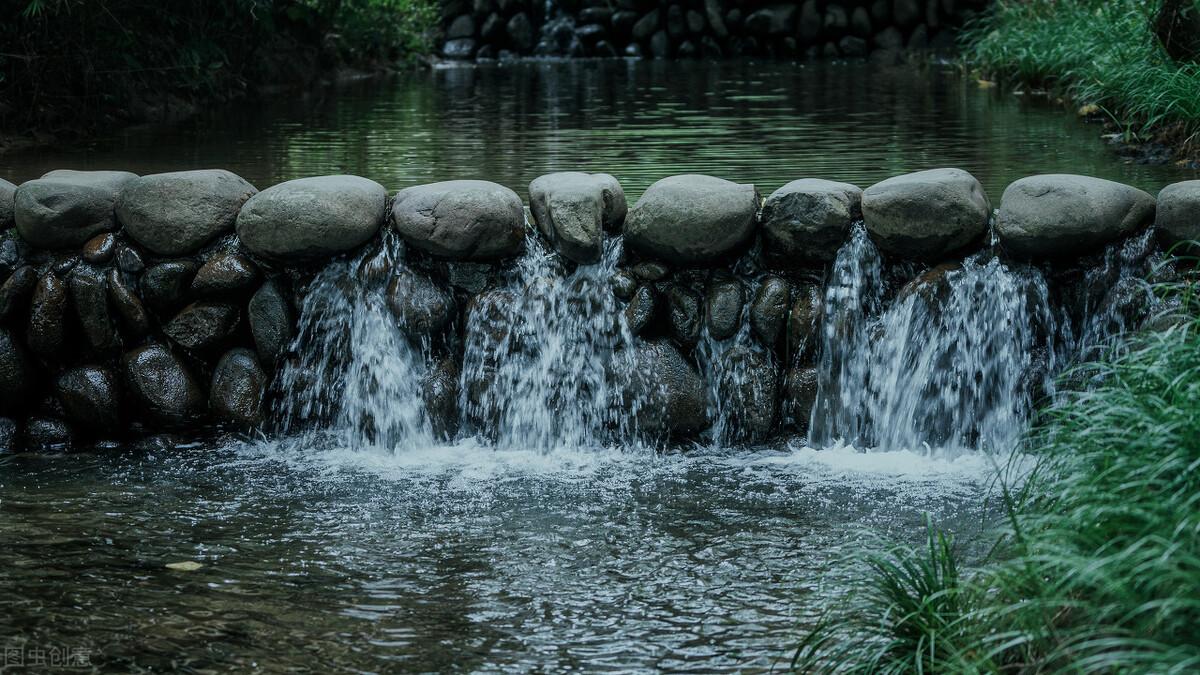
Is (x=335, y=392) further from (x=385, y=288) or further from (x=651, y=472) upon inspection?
(x=651, y=472)

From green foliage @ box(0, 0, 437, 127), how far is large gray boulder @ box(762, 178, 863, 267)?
5.64 metres

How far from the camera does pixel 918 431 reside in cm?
499

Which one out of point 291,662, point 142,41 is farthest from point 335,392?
point 142,41

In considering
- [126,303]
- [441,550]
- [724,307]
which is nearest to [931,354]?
[724,307]

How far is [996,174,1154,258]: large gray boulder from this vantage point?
188 inches

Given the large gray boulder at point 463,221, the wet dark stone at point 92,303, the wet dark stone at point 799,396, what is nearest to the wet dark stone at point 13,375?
the wet dark stone at point 92,303

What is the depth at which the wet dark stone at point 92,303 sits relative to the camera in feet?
17.4

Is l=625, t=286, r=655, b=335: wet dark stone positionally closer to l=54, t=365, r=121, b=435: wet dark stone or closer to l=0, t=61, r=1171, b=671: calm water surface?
l=0, t=61, r=1171, b=671: calm water surface

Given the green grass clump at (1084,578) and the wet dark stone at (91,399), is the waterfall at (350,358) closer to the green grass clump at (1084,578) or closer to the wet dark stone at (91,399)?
the wet dark stone at (91,399)

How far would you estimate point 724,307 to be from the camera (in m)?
5.11

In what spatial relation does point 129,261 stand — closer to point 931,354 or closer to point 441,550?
point 441,550

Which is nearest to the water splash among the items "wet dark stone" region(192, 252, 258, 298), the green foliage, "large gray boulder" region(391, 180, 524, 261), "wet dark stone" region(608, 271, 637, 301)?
"wet dark stone" region(608, 271, 637, 301)

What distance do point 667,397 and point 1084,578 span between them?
2710mm

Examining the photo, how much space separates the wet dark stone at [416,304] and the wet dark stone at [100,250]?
112 centimetres
